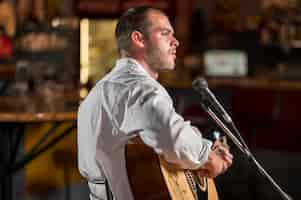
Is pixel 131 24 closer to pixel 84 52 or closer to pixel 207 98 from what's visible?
pixel 207 98

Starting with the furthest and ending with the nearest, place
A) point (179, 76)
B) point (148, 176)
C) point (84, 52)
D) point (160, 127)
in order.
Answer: point (179, 76) → point (84, 52) → point (148, 176) → point (160, 127)

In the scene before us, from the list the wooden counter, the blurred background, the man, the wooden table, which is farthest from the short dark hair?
the wooden counter

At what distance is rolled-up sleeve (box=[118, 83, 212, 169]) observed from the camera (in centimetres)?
213

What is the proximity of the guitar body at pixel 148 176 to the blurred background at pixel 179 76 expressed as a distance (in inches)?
77.8

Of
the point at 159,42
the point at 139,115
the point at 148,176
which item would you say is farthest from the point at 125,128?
the point at 159,42

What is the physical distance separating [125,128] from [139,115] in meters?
0.06

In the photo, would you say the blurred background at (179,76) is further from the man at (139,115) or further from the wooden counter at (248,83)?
the man at (139,115)

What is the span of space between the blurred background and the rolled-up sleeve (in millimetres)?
2067

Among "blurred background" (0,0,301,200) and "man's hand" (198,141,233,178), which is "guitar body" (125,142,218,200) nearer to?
"man's hand" (198,141,233,178)

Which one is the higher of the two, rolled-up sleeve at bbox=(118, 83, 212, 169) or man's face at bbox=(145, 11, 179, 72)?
man's face at bbox=(145, 11, 179, 72)

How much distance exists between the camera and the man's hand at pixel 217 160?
7.31 ft

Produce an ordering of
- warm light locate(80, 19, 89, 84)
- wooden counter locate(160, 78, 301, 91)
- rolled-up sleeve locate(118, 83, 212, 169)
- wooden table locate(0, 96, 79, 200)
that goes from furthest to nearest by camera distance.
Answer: wooden counter locate(160, 78, 301, 91)
warm light locate(80, 19, 89, 84)
wooden table locate(0, 96, 79, 200)
rolled-up sleeve locate(118, 83, 212, 169)

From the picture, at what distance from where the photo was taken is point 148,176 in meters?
2.25

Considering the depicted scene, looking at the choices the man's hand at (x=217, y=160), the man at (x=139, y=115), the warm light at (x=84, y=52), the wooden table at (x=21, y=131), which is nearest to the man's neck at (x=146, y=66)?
the man at (x=139, y=115)
